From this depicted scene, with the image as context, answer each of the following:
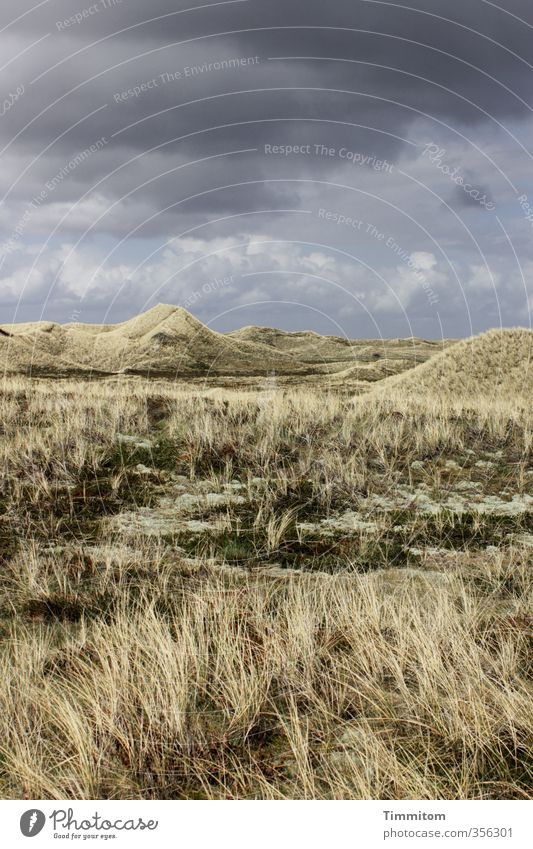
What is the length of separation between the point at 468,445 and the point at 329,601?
7840mm

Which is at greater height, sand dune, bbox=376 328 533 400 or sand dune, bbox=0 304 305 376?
sand dune, bbox=0 304 305 376

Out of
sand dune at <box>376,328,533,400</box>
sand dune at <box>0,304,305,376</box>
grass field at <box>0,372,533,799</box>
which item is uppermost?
sand dune at <box>0,304,305,376</box>

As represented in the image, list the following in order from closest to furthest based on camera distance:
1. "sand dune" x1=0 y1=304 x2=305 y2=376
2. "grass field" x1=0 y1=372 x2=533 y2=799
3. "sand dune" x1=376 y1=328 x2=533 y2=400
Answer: "grass field" x1=0 y1=372 x2=533 y2=799
"sand dune" x1=376 y1=328 x2=533 y2=400
"sand dune" x1=0 y1=304 x2=305 y2=376

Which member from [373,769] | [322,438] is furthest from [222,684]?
[322,438]

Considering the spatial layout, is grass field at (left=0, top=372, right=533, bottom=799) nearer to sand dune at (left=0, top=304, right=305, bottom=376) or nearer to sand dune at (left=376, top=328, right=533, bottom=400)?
sand dune at (left=376, top=328, right=533, bottom=400)

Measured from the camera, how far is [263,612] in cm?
618

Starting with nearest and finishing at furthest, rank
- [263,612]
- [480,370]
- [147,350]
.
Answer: [263,612] < [480,370] < [147,350]

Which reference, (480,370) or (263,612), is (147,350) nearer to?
(480,370)

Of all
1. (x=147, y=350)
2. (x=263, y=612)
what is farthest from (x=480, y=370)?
(x=147, y=350)

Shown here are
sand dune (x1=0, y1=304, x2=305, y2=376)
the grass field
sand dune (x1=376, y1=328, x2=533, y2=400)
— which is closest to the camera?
the grass field

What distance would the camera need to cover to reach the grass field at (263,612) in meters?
4.05

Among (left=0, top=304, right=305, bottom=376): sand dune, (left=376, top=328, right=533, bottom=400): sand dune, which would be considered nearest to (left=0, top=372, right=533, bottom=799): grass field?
(left=376, top=328, right=533, bottom=400): sand dune

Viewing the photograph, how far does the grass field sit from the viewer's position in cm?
405

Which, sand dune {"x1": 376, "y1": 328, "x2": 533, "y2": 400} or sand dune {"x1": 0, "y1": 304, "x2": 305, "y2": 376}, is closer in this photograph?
sand dune {"x1": 376, "y1": 328, "x2": 533, "y2": 400}
